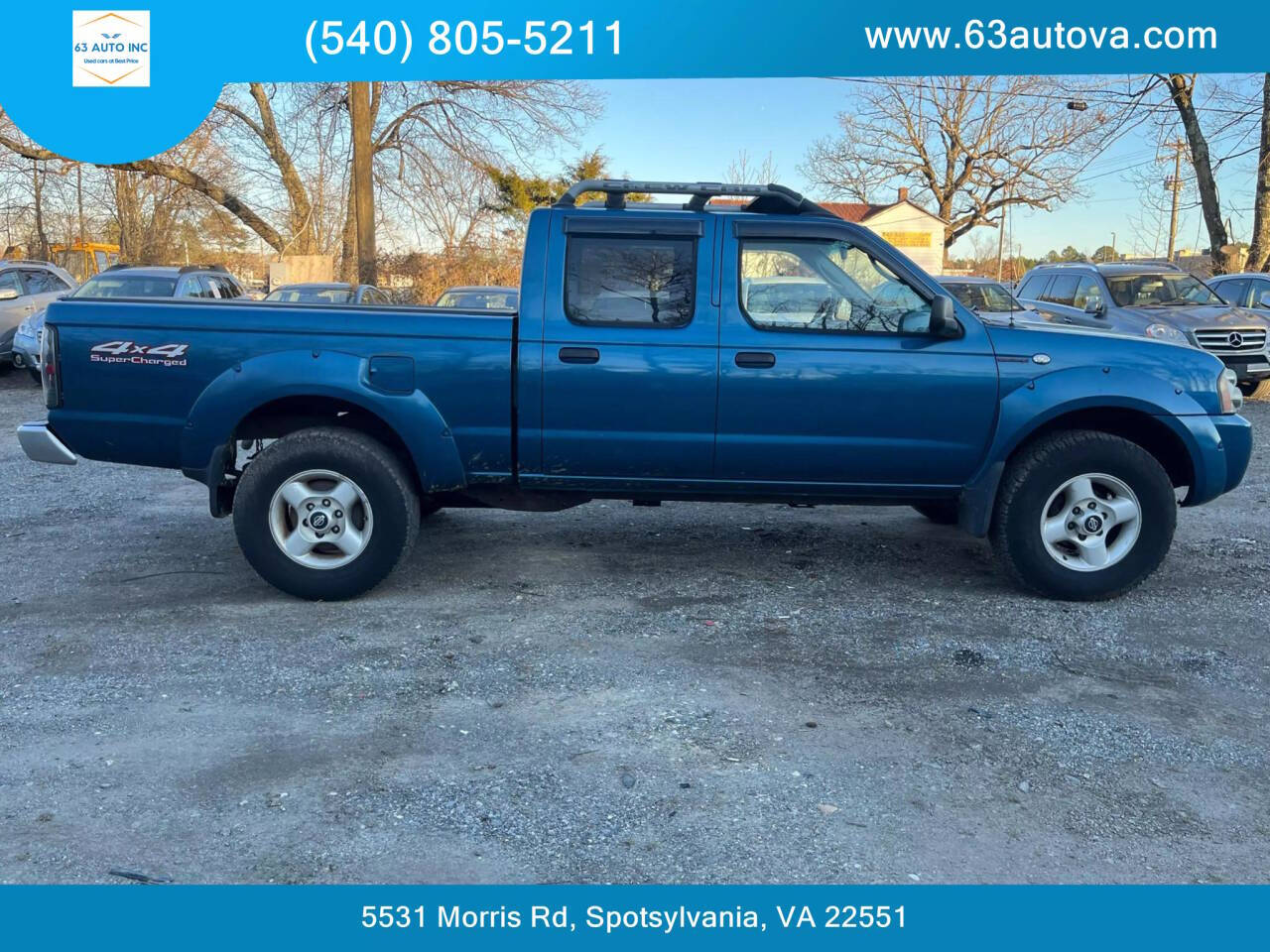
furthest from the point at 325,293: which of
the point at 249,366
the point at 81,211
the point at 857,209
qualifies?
the point at 857,209

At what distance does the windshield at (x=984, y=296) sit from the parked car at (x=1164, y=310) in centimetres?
46

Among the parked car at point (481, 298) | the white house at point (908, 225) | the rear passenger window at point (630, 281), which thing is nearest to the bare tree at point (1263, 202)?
the parked car at point (481, 298)

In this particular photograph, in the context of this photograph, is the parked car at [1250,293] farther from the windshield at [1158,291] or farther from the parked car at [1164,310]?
the windshield at [1158,291]

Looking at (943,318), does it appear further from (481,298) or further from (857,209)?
(857,209)

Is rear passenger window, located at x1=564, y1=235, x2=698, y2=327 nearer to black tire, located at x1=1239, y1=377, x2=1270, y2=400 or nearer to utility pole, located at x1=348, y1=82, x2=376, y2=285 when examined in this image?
black tire, located at x1=1239, y1=377, x2=1270, y2=400

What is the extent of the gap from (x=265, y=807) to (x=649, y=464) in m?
2.71

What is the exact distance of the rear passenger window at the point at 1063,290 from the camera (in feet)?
50.9

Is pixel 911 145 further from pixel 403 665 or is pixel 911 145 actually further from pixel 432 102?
pixel 403 665

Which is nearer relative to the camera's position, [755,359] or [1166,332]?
[755,359]

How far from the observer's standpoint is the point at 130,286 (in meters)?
14.4

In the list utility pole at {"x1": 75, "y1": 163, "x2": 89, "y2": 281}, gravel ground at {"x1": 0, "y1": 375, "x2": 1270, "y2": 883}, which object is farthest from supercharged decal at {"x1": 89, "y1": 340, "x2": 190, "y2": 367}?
utility pole at {"x1": 75, "y1": 163, "x2": 89, "y2": 281}

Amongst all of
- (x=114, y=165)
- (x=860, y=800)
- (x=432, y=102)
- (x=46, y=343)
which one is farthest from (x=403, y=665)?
(x=114, y=165)

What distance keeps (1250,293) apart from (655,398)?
1388 cm

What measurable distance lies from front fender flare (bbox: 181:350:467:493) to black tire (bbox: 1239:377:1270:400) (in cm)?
1263
